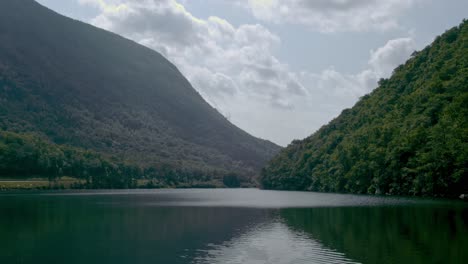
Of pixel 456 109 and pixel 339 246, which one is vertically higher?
pixel 456 109

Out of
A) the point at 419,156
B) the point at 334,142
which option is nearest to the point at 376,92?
the point at 334,142

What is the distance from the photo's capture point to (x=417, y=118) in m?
99.5

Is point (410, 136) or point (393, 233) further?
point (410, 136)

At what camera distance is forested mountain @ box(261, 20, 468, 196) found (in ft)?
264

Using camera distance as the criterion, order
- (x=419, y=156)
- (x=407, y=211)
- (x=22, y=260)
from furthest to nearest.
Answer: (x=419, y=156), (x=407, y=211), (x=22, y=260)

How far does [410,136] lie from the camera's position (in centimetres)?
9375

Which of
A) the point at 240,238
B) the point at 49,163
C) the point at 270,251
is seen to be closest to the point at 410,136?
the point at 240,238

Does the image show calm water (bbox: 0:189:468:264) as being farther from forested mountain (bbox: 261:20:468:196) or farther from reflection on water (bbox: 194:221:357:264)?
forested mountain (bbox: 261:20:468:196)

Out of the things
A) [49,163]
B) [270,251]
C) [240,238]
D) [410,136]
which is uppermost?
[410,136]

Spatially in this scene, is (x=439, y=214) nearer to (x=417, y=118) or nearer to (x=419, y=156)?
(x=419, y=156)

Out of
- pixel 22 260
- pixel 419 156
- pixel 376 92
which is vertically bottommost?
pixel 22 260

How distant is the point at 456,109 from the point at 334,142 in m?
83.1

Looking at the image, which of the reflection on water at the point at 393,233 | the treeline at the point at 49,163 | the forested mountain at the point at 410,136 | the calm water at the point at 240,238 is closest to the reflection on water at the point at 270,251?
the calm water at the point at 240,238

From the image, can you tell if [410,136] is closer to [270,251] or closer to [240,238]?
[240,238]
